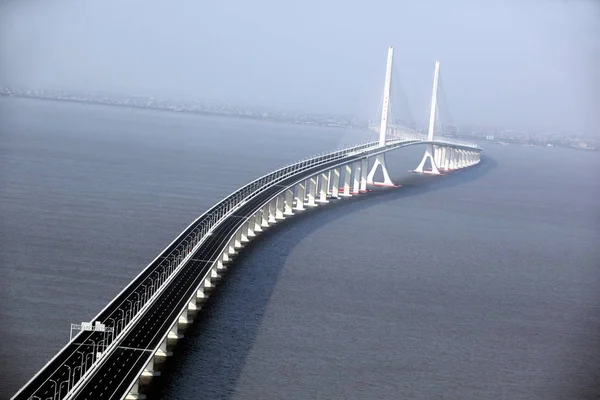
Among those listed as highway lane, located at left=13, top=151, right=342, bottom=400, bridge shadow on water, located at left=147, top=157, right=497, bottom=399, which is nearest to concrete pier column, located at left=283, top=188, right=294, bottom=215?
bridge shadow on water, located at left=147, top=157, right=497, bottom=399

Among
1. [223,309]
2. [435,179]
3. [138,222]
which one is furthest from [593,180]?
[223,309]

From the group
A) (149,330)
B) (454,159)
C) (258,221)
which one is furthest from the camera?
(454,159)

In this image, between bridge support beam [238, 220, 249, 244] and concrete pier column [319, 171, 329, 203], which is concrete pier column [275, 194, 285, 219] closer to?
bridge support beam [238, 220, 249, 244]

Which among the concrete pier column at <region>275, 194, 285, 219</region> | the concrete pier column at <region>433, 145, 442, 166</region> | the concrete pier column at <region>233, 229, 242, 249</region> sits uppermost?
the concrete pier column at <region>433, 145, 442, 166</region>

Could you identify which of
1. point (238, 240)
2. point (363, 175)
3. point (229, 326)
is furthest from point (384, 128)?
point (229, 326)

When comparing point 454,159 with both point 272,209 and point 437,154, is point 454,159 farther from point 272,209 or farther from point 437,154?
point 272,209

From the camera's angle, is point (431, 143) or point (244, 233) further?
point (431, 143)

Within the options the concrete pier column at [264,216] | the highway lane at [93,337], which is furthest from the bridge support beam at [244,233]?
the highway lane at [93,337]
